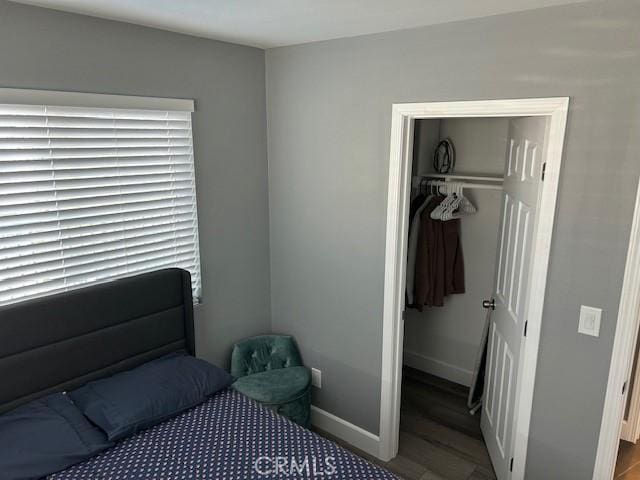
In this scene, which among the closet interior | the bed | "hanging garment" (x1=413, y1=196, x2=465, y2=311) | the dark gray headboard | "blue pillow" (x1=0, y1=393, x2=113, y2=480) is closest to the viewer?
"blue pillow" (x1=0, y1=393, x2=113, y2=480)

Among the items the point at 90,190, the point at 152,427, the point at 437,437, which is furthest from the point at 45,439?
the point at 437,437

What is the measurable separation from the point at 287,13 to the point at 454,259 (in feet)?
7.39

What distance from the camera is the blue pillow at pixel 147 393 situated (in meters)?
2.02

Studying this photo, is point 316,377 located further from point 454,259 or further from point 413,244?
point 454,259

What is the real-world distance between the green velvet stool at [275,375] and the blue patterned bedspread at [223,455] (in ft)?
1.89

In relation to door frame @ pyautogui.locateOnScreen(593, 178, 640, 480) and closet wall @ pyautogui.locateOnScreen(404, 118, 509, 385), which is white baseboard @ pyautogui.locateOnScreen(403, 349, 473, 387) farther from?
door frame @ pyautogui.locateOnScreen(593, 178, 640, 480)

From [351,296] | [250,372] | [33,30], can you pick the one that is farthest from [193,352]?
[33,30]

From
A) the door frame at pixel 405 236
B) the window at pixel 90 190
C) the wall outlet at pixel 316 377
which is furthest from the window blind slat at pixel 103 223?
the wall outlet at pixel 316 377

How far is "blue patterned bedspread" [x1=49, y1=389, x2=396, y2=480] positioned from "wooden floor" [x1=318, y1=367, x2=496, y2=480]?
106 cm

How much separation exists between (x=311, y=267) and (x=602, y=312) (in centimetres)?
169

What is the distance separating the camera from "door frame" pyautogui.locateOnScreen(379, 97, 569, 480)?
202 centimetres

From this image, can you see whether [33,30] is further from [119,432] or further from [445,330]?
[445,330]

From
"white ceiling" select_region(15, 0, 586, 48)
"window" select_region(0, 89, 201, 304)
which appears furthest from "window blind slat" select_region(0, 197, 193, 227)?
"white ceiling" select_region(15, 0, 586, 48)

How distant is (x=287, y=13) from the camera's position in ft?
6.66
